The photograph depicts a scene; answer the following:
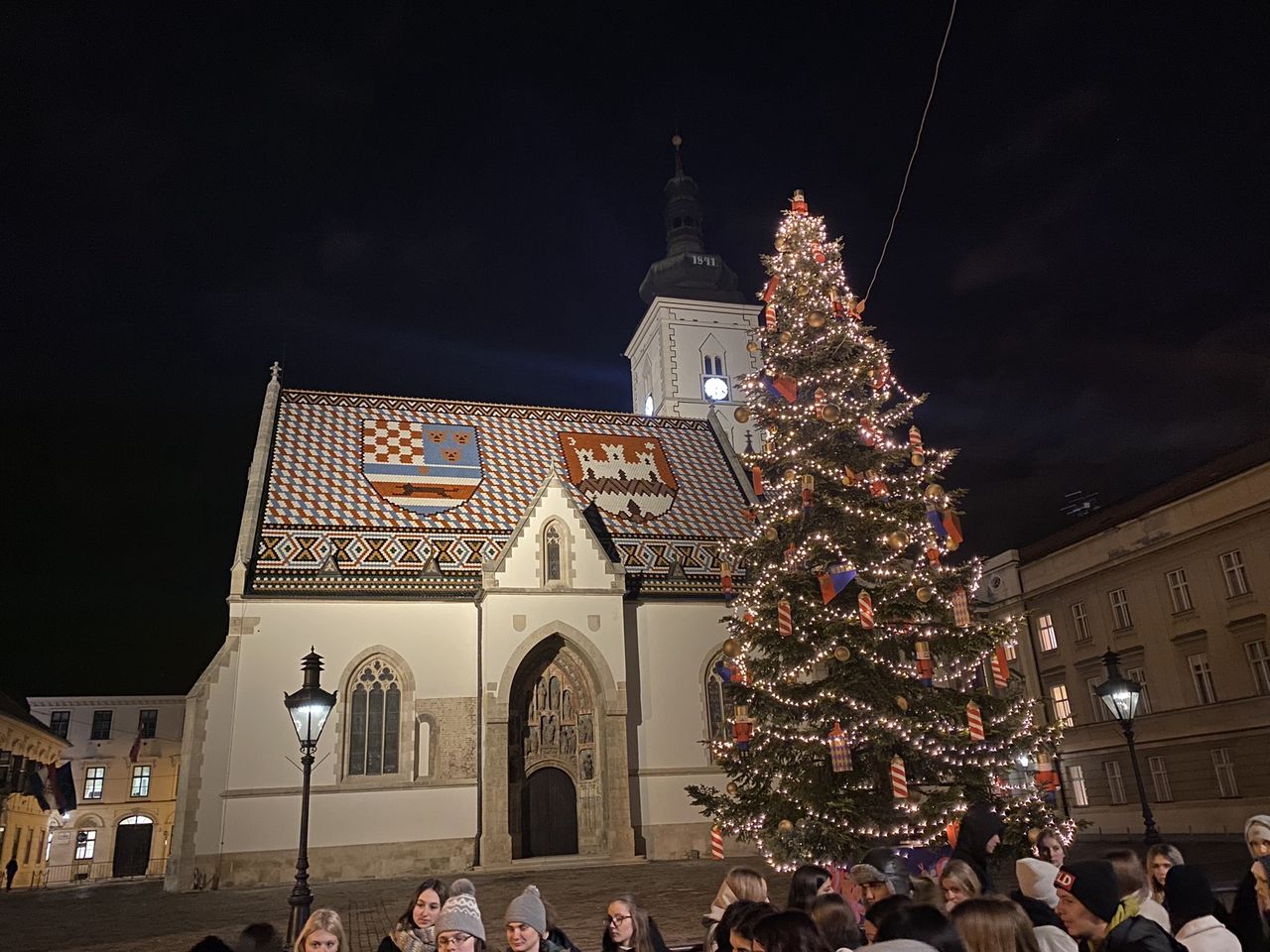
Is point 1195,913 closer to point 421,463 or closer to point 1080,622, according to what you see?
point 421,463

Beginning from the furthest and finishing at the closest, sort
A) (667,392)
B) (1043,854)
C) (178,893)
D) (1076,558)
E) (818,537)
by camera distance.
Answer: (667,392) < (1076,558) < (178,893) < (818,537) < (1043,854)

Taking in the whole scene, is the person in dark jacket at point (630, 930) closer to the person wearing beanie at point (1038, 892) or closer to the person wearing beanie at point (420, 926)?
the person wearing beanie at point (420, 926)

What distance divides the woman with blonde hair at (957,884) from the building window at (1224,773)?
24.5 meters

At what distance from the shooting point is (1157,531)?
29.1 meters

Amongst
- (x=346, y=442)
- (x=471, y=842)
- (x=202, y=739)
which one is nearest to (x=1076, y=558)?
(x=471, y=842)

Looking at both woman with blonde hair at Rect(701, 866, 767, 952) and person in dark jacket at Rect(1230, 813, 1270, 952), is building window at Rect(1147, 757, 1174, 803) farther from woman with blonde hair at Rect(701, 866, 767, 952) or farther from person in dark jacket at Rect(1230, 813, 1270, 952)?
woman with blonde hair at Rect(701, 866, 767, 952)

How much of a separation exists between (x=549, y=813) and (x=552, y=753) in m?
1.51

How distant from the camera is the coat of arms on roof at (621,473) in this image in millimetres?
28281

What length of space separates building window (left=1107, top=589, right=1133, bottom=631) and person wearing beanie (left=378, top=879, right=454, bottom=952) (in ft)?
96.9

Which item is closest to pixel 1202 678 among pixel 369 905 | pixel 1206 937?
pixel 369 905

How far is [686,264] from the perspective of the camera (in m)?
55.7

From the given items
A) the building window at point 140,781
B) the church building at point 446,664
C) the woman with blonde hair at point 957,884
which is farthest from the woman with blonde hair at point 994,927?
the building window at point 140,781

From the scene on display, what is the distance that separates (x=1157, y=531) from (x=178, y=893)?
29.5m

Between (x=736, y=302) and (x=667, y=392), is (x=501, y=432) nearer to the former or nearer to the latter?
(x=667, y=392)
